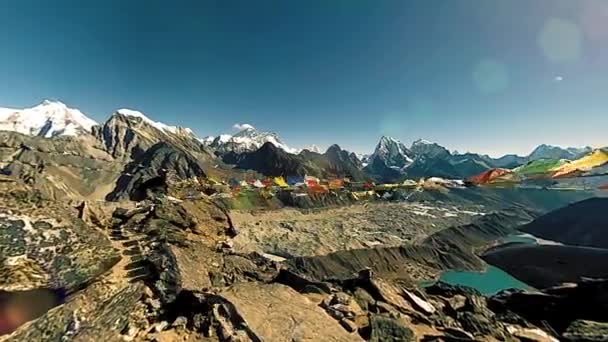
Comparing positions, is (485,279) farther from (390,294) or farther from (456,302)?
(390,294)

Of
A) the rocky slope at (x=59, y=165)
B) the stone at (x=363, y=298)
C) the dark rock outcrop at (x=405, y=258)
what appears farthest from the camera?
the rocky slope at (x=59, y=165)

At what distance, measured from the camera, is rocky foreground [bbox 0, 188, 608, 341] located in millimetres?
8930

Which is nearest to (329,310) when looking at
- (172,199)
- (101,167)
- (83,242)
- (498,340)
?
(498,340)

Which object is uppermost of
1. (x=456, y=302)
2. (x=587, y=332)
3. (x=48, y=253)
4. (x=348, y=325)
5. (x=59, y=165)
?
(x=59, y=165)

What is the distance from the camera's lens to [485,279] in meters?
89.4

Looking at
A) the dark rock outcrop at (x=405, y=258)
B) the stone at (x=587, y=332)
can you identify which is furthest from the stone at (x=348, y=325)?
the dark rock outcrop at (x=405, y=258)

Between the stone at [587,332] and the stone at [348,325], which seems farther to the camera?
the stone at [348,325]

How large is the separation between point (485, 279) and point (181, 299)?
327ft

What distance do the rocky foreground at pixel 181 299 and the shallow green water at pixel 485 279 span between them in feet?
241

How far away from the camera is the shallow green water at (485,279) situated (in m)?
82.3

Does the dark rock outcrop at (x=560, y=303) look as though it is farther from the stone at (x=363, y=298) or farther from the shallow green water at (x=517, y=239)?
the shallow green water at (x=517, y=239)

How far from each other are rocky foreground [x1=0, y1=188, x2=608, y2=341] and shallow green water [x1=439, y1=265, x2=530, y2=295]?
2897 inches

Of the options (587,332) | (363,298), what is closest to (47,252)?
(363,298)

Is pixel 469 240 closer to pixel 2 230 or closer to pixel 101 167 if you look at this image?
pixel 2 230
